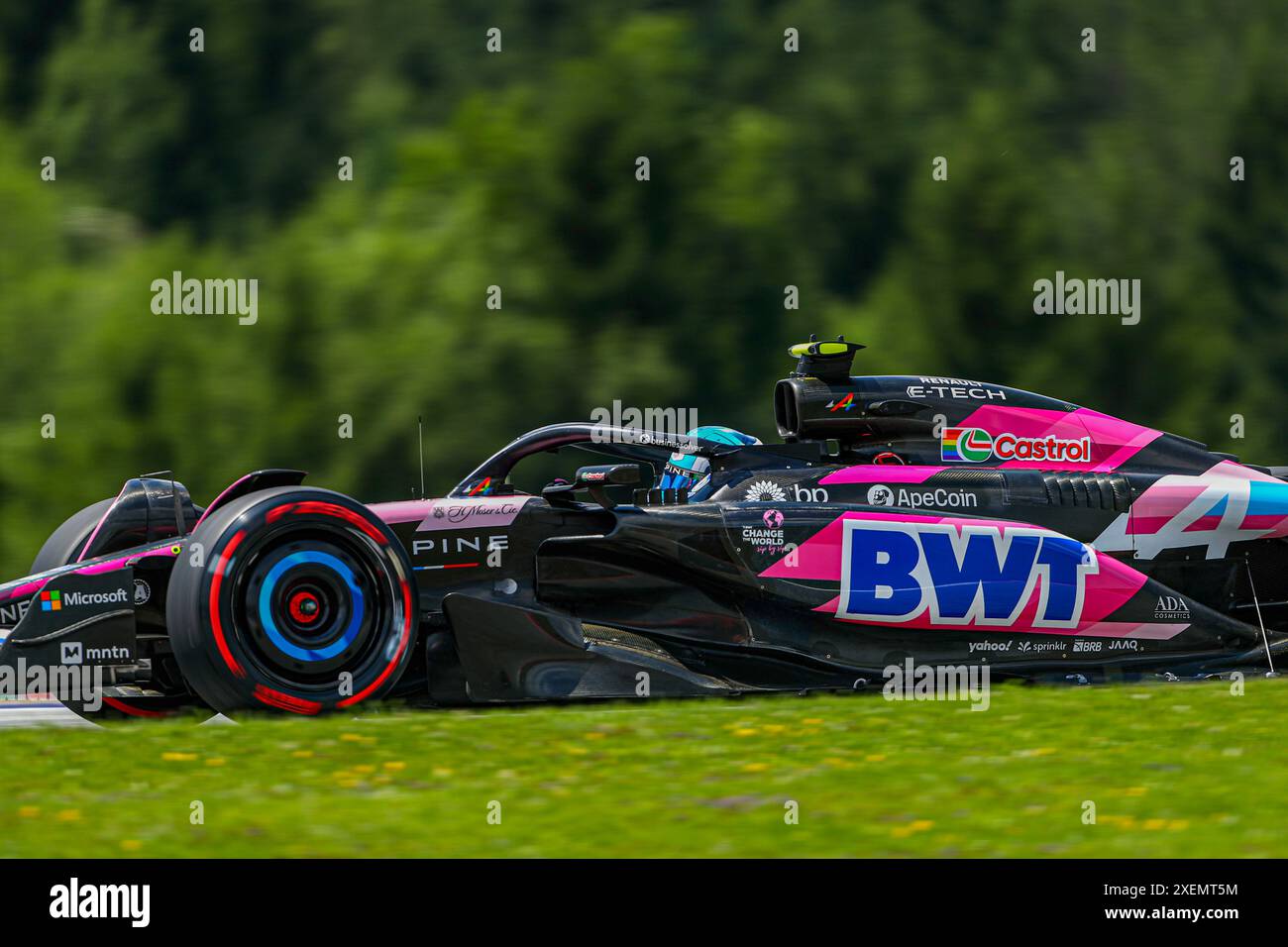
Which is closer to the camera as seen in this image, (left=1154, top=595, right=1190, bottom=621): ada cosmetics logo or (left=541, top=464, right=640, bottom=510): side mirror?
(left=541, top=464, right=640, bottom=510): side mirror

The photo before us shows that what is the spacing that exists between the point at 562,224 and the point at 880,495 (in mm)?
13192

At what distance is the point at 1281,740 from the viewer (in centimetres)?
633

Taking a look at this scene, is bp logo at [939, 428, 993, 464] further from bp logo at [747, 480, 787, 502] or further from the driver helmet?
bp logo at [747, 480, 787, 502]

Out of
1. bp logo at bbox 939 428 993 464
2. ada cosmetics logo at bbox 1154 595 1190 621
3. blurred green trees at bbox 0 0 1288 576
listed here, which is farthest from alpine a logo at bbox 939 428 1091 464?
blurred green trees at bbox 0 0 1288 576

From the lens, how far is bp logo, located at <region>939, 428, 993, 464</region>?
28.8 feet

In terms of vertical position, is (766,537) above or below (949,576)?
Result: above

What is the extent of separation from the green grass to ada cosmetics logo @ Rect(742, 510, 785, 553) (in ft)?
2.99

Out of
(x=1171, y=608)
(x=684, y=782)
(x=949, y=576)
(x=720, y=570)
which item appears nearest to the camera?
(x=684, y=782)

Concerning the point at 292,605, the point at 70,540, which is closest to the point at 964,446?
the point at 292,605

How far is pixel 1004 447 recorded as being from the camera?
8.80 meters

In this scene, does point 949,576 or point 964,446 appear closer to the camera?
point 949,576

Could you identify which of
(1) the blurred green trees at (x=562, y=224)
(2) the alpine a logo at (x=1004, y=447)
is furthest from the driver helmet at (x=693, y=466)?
(1) the blurred green trees at (x=562, y=224)

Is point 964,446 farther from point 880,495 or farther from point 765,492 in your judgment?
point 765,492
